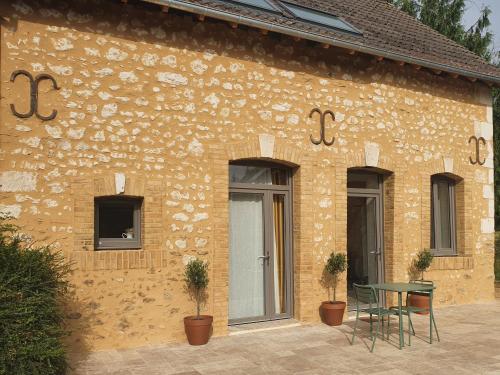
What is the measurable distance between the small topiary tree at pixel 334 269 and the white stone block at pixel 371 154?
1.60 metres

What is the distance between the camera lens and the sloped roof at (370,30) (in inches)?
256

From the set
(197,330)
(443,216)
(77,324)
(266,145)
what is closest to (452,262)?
(443,216)

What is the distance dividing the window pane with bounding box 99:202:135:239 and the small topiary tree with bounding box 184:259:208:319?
85 cm

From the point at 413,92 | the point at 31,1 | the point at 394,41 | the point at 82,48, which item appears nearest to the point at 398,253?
the point at 413,92

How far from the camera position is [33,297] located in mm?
4340

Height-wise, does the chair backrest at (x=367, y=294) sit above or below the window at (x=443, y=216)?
below

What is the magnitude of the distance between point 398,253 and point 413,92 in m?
2.80

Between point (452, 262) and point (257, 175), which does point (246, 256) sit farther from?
point (452, 262)

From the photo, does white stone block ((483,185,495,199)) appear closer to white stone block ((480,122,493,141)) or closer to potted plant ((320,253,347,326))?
white stone block ((480,122,493,141))

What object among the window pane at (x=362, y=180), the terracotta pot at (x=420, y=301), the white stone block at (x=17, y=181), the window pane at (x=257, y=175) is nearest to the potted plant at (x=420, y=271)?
the terracotta pot at (x=420, y=301)

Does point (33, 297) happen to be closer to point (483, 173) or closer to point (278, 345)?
point (278, 345)

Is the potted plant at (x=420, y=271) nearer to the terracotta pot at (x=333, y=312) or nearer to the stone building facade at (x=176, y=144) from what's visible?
the stone building facade at (x=176, y=144)

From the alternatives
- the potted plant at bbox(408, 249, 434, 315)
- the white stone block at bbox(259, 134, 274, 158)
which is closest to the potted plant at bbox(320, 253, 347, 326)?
the potted plant at bbox(408, 249, 434, 315)

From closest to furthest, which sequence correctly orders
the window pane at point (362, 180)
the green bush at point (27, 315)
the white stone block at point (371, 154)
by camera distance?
the green bush at point (27, 315), the white stone block at point (371, 154), the window pane at point (362, 180)
